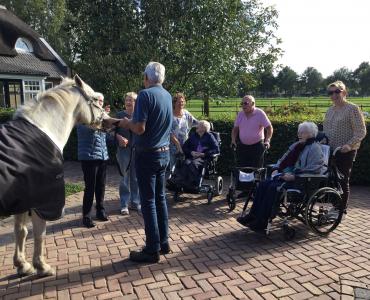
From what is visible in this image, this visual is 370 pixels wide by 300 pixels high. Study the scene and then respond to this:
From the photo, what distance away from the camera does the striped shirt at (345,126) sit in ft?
16.5

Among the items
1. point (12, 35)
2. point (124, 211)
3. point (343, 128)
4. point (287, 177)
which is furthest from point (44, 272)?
point (12, 35)

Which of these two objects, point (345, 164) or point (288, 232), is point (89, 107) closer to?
point (288, 232)

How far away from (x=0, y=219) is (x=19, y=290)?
238 centimetres

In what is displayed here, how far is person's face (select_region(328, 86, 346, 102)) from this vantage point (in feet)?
16.7

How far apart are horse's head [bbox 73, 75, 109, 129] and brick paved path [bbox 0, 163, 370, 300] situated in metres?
1.54

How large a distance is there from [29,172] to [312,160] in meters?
3.34

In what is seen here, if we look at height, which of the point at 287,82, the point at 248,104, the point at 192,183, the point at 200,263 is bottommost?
the point at 200,263

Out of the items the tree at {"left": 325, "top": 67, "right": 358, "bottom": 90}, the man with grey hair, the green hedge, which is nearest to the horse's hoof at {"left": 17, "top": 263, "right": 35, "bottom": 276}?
the man with grey hair

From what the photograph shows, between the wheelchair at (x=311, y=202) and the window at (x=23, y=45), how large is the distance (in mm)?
27238

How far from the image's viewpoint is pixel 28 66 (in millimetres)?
25938

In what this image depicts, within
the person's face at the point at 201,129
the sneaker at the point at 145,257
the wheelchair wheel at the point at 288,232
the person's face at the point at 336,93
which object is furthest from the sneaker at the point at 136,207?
the person's face at the point at 336,93

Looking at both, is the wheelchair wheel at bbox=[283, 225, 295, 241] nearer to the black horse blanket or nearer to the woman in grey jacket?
the woman in grey jacket

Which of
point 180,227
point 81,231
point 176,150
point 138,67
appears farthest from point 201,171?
point 138,67

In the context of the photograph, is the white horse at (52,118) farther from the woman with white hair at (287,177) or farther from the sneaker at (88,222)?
the woman with white hair at (287,177)
